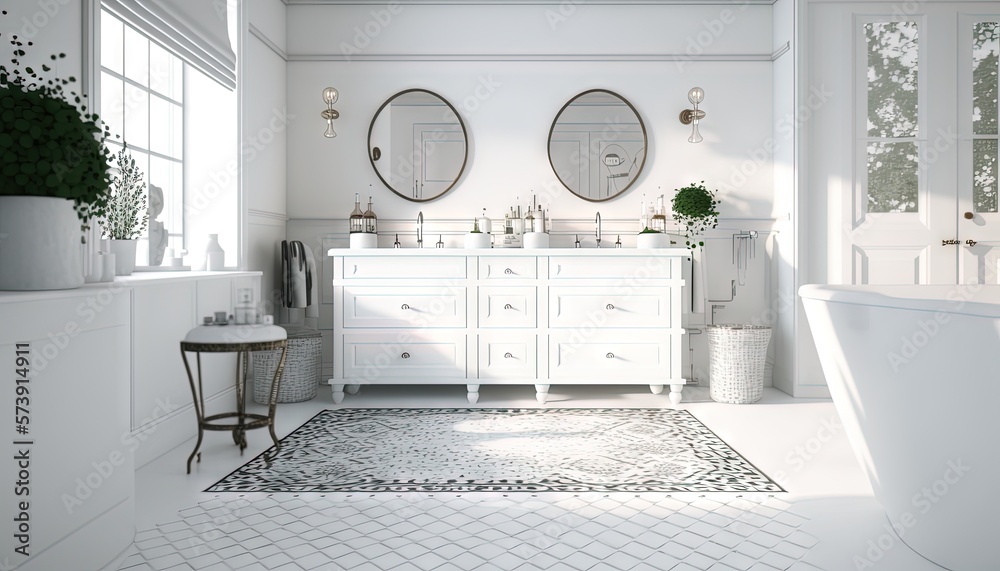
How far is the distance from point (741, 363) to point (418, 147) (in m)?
2.61

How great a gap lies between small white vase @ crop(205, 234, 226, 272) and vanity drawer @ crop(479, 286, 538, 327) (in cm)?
147

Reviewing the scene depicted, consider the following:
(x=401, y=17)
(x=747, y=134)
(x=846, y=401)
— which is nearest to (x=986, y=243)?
(x=747, y=134)

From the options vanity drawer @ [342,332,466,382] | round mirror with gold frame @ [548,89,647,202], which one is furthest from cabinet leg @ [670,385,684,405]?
round mirror with gold frame @ [548,89,647,202]

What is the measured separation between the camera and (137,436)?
8.26 ft

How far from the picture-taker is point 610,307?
3.61 metres

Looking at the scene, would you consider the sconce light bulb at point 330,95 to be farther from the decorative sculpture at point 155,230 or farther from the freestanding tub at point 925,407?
the freestanding tub at point 925,407

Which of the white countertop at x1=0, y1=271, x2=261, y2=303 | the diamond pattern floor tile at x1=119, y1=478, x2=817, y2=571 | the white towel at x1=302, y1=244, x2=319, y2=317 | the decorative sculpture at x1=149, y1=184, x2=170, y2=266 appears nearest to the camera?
the white countertop at x1=0, y1=271, x2=261, y2=303

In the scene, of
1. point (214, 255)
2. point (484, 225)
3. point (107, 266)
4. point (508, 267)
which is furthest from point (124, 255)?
point (484, 225)

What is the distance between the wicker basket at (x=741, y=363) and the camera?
146 inches

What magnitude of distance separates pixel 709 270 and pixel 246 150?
3171 millimetres

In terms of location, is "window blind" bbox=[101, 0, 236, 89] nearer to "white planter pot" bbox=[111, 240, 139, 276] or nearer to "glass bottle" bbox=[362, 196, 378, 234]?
"white planter pot" bbox=[111, 240, 139, 276]

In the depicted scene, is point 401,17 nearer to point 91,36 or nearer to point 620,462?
point 91,36

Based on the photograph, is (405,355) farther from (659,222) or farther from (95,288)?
(95,288)

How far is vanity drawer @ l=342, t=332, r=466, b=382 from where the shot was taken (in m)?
3.63
